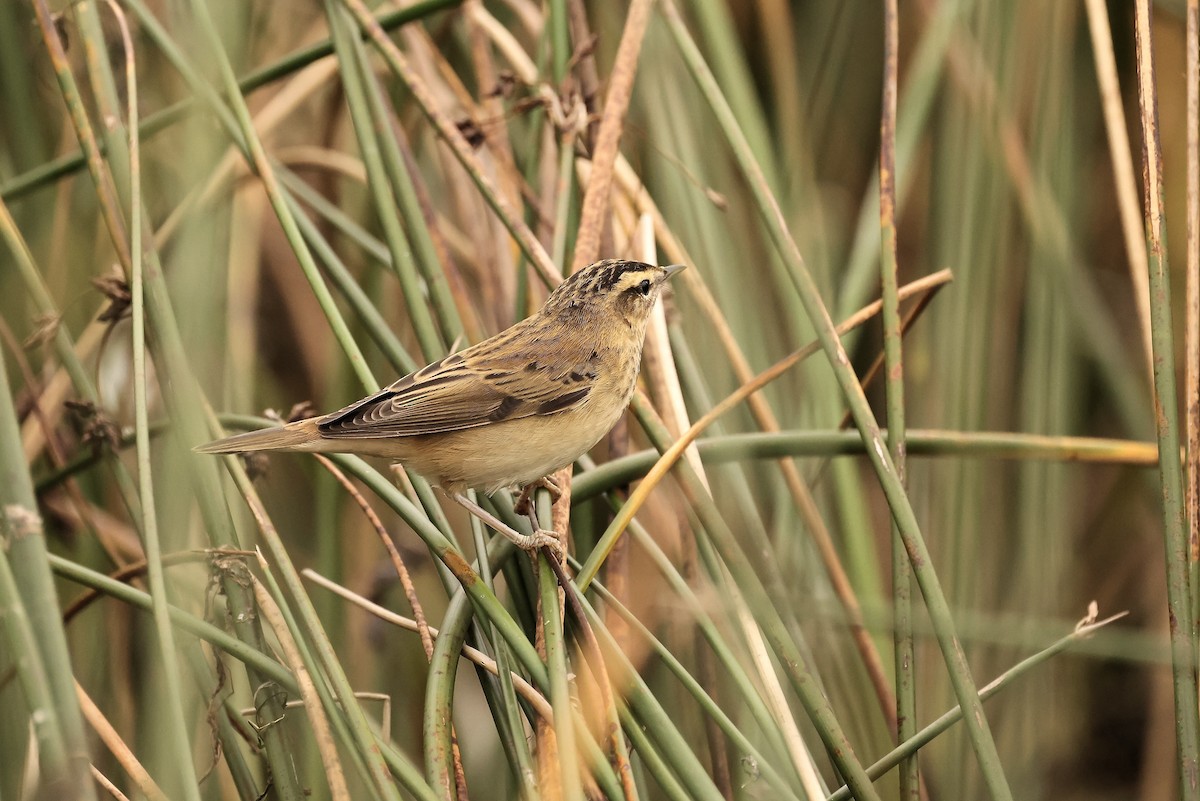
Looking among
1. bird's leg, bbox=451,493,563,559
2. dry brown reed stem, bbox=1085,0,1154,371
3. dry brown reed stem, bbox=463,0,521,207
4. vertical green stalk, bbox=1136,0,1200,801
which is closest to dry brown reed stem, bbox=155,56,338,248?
dry brown reed stem, bbox=463,0,521,207

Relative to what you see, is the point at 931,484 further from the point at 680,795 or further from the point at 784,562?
the point at 680,795

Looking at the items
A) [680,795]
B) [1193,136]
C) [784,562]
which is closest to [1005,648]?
[784,562]

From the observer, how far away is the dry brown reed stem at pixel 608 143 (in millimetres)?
2846

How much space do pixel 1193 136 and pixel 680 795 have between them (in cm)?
172

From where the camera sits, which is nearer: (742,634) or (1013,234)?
(742,634)

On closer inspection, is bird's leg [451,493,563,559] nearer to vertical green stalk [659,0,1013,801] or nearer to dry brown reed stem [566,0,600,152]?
vertical green stalk [659,0,1013,801]

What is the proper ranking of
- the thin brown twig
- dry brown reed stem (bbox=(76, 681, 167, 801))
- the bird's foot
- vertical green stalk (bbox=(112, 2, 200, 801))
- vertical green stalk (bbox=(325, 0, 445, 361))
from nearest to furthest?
vertical green stalk (bbox=(112, 2, 200, 801)) → dry brown reed stem (bbox=(76, 681, 167, 801)) → the bird's foot → vertical green stalk (bbox=(325, 0, 445, 361)) → the thin brown twig

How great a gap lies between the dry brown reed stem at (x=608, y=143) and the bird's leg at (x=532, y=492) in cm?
57

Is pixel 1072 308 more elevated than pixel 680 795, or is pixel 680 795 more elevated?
pixel 1072 308

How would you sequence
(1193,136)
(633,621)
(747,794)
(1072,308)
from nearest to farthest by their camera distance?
(633,621), (1193,136), (747,794), (1072,308)

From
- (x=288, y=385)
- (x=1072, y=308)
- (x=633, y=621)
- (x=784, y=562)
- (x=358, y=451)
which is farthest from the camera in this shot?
(x=288, y=385)

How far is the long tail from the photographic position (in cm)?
226

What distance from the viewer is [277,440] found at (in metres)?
2.42

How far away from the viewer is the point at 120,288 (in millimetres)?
2557
